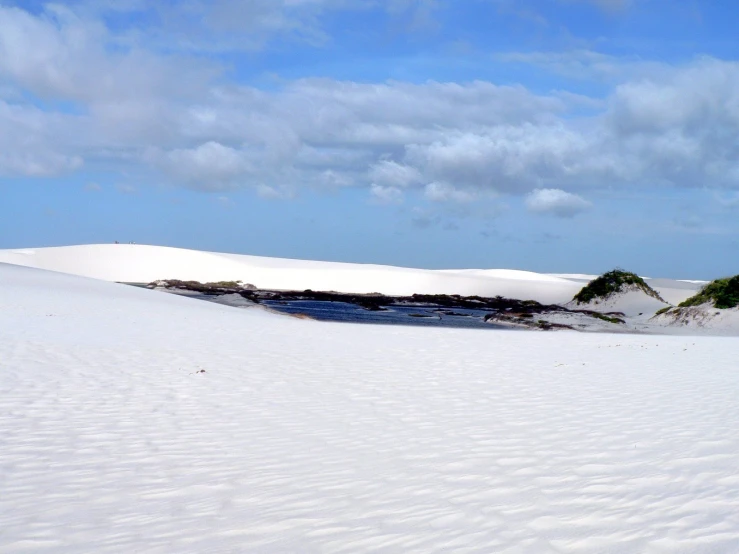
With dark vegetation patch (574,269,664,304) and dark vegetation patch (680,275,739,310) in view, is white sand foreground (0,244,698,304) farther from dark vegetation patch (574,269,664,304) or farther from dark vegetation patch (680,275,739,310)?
dark vegetation patch (680,275,739,310)

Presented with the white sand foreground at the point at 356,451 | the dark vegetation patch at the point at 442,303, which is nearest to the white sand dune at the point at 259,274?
the dark vegetation patch at the point at 442,303

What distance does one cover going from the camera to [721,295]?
2739 centimetres

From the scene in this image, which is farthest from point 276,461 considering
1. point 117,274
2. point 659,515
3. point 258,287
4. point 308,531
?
point 117,274

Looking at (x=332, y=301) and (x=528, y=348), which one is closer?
(x=528, y=348)

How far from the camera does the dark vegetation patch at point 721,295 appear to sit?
88.3 feet

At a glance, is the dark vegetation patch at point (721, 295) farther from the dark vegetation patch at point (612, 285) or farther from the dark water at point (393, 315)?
the dark water at point (393, 315)

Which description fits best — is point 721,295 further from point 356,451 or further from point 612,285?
point 356,451

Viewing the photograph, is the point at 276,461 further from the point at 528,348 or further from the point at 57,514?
the point at 528,348

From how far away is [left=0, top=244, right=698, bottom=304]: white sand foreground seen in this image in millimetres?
51969

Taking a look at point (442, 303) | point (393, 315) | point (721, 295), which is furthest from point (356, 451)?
point (442, 303)

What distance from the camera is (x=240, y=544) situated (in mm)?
4246

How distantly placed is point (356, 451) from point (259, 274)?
173 ft

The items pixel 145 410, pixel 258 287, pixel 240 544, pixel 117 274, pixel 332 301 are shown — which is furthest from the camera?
pixel 117 274

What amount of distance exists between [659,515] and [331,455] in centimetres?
275
